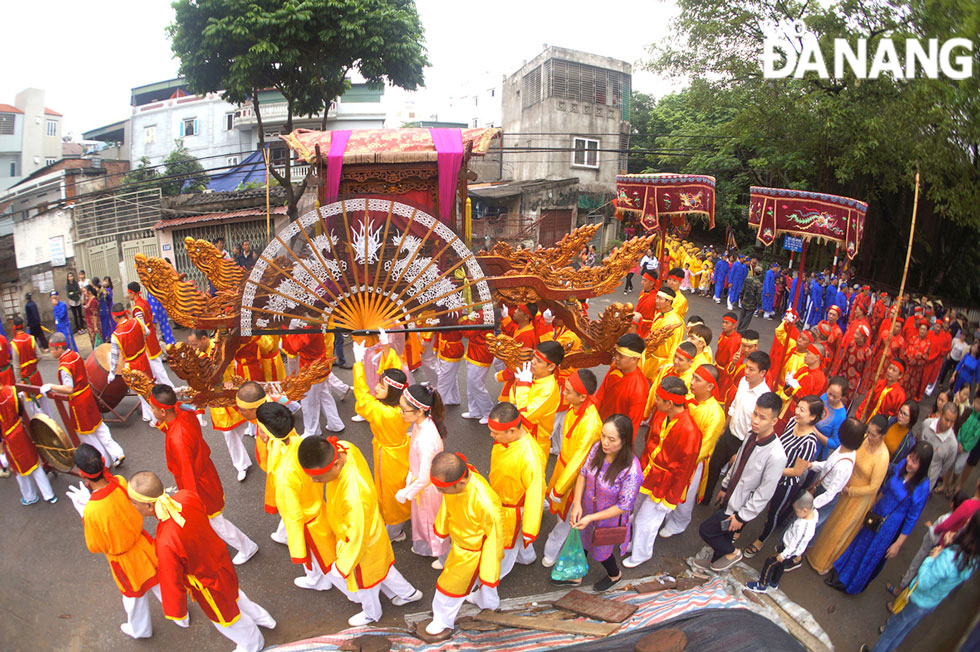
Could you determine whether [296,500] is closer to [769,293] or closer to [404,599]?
[404,599]

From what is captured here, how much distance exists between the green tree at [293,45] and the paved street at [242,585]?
813 cm

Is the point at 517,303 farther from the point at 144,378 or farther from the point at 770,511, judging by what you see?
the point at 144,378

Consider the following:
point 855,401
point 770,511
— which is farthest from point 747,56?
point 770,511

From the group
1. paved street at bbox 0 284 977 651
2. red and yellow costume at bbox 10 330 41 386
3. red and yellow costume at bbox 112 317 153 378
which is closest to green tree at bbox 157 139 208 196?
red and yellow costume at bbox 112 317 153 378

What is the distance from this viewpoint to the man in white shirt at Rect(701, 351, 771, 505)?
5.27 m

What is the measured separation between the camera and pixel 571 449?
452 centimetres

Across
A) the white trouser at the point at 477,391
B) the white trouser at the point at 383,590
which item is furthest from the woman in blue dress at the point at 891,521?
the white trouser at the point at 477,391

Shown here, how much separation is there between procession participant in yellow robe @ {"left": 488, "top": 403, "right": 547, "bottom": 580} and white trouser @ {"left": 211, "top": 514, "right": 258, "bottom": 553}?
2104mm

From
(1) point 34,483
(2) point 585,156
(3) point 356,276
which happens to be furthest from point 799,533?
(2) point 585,156

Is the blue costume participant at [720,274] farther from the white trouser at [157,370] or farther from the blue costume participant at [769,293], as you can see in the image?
the white trouser at [157,370]

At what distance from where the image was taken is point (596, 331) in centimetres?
559

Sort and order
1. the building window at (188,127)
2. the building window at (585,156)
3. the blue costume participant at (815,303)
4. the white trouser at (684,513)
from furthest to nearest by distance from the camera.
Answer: the building window at (188,127) → the building window at (585,156) → the blue costume participant at (815,303) → the white trouser at (684,513)

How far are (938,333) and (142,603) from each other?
35.4 feet

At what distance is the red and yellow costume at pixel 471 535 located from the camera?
11.8ft
